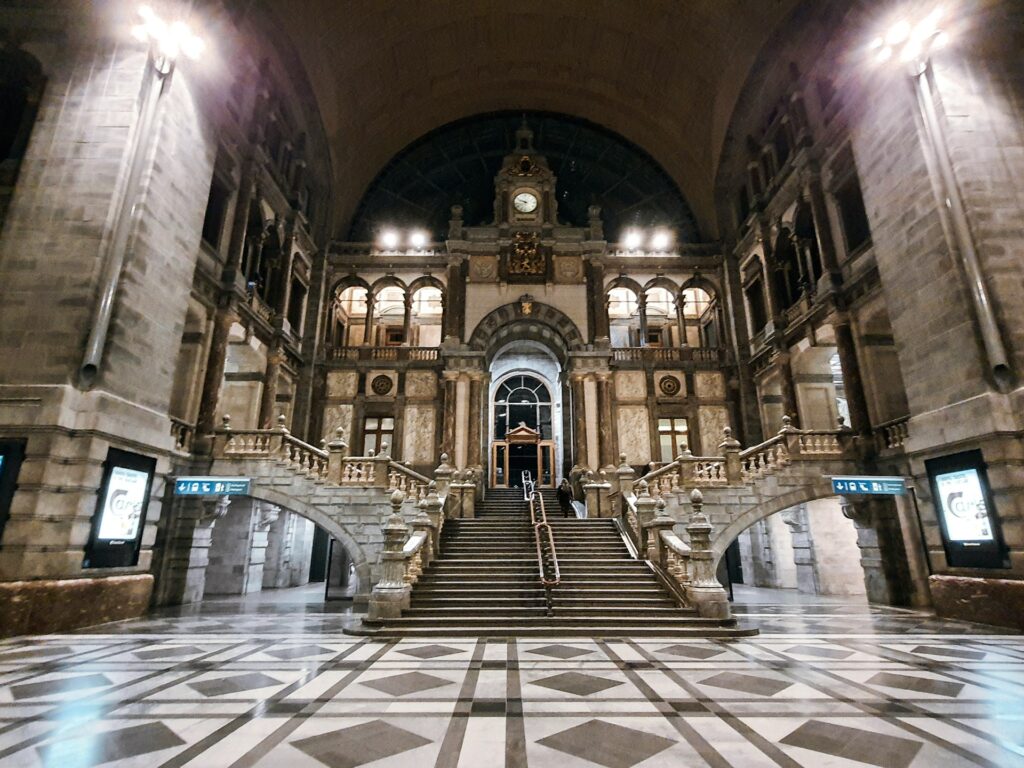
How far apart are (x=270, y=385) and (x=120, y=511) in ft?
25.6

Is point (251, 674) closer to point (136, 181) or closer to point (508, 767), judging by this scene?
point (508, 767)

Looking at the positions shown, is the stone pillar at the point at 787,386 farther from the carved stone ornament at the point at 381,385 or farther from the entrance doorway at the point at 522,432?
the carved stone ornament at the point at 381,385

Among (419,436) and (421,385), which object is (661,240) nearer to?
(421,385)

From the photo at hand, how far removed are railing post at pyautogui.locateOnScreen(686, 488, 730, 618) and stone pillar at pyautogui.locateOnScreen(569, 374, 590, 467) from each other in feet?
30.9

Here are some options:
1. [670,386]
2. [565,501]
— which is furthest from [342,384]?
[670,386]

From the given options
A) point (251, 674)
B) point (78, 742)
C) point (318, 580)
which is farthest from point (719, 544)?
point (318, 580)

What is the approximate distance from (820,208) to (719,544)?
10.8 m

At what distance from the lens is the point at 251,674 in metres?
5.21

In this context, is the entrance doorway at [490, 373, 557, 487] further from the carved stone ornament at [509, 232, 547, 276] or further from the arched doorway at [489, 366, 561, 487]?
the carved stone ornament at [509, 232, 547, 276]

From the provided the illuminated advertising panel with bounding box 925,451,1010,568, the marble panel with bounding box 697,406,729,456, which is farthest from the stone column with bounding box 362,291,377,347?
the illuminated advertising panel with bounding box 925,451,1010,568

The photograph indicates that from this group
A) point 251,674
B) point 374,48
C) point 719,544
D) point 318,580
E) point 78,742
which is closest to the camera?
point 78,742

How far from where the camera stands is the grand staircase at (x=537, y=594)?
7.74m

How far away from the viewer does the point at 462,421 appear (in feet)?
60.6

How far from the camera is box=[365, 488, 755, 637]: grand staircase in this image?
25.4 ft
